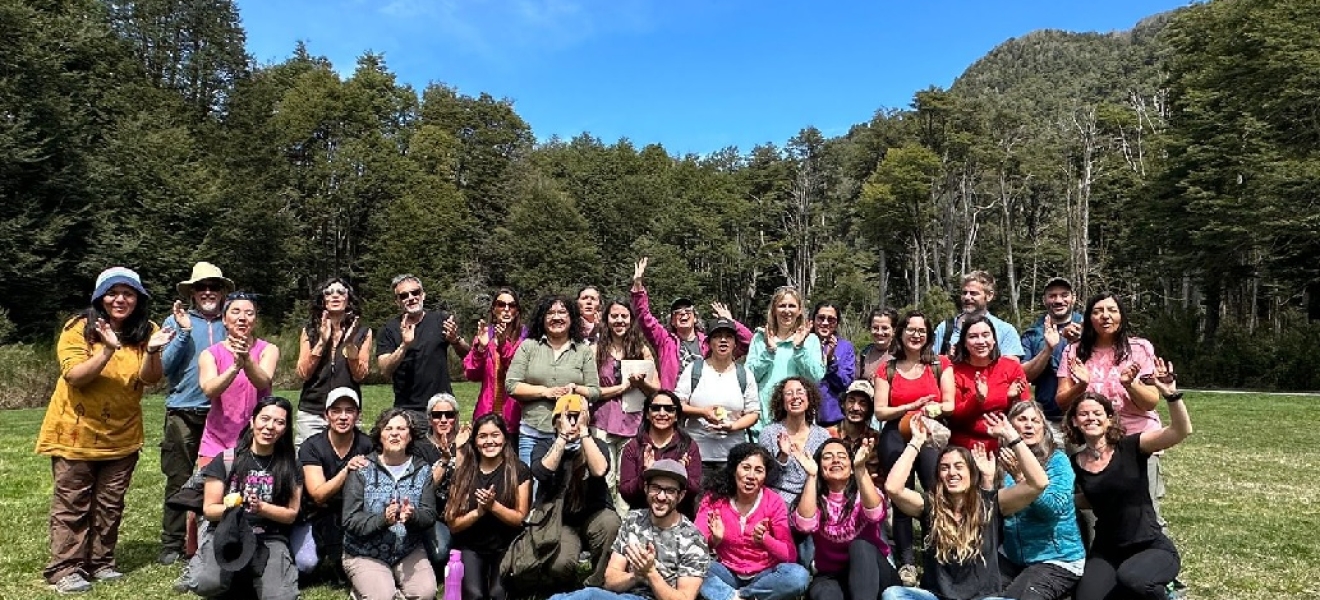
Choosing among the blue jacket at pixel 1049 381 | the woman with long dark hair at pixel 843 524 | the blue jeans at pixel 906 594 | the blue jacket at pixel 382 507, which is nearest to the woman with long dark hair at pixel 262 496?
the blue jacket at pixel 382 507

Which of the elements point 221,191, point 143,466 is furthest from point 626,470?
point 221,191

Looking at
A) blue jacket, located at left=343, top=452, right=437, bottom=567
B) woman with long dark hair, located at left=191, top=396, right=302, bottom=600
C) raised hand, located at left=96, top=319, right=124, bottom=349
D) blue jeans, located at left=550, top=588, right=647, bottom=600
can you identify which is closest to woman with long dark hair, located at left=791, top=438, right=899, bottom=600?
blue jeans, located at left=550, top=588, right=647, bottom=600

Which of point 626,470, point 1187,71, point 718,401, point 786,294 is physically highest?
point 1187,71

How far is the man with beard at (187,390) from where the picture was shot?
607 cm

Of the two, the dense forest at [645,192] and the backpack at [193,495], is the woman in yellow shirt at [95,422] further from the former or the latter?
the dense forest at [645,192]

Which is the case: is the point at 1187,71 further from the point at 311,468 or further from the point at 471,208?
the point at 311,468

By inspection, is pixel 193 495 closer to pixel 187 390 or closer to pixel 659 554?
pixel 187 390

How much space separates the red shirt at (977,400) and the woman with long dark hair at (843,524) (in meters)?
0.80

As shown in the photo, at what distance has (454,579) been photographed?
17.9ft

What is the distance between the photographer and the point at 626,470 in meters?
5.65

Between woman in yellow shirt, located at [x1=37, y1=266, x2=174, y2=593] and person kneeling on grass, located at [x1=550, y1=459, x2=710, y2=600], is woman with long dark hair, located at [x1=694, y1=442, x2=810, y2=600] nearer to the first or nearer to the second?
person kneeling on grass, located at [x1=550, y1=459, x2=710, y2=600]

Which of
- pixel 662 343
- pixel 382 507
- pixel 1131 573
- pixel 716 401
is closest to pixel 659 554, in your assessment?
pixel 716 401

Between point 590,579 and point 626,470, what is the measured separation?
0.78 metres

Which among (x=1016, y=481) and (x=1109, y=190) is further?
(x=1109, y=190)
